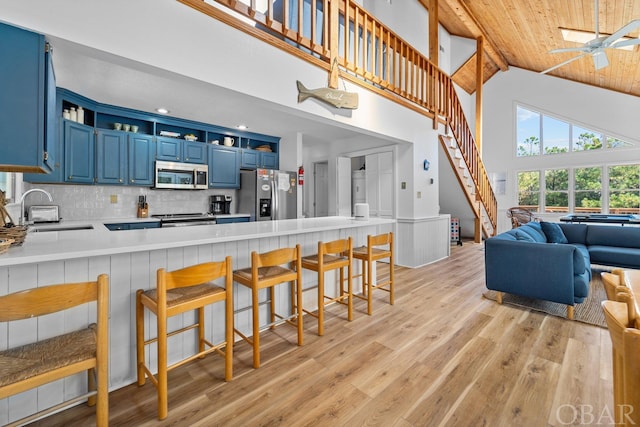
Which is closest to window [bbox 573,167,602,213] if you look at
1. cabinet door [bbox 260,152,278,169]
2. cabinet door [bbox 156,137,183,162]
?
cabinet door [bbox 260,152,278,169]

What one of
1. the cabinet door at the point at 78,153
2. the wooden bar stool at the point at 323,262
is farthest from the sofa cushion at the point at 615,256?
the cabinet door at the point at 78,153

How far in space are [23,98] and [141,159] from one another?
2962mm

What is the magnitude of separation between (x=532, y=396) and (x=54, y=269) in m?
2.90

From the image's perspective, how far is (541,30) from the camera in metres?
5.56

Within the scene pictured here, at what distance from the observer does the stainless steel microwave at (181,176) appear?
458 cm

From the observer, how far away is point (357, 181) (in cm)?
629

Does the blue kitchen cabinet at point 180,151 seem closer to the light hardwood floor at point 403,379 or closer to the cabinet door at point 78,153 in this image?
the cabinet door at point 78,153

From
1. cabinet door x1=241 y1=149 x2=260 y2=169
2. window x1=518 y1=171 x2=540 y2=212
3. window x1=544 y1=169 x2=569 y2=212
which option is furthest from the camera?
window x1=518 y1=171 x2=540 y2=212

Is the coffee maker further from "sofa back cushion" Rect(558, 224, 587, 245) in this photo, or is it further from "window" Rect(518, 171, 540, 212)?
"window" Rect(518, 171, 540, 212)

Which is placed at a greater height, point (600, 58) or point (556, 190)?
point (600, 58)

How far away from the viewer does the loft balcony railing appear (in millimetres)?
2602

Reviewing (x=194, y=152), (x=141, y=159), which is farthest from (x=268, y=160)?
(x=141, y=159)

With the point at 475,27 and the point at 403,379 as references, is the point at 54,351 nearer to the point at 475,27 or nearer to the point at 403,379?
the point at 403,379

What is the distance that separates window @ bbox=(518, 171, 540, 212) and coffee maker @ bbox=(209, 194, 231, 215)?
26.6 ft
